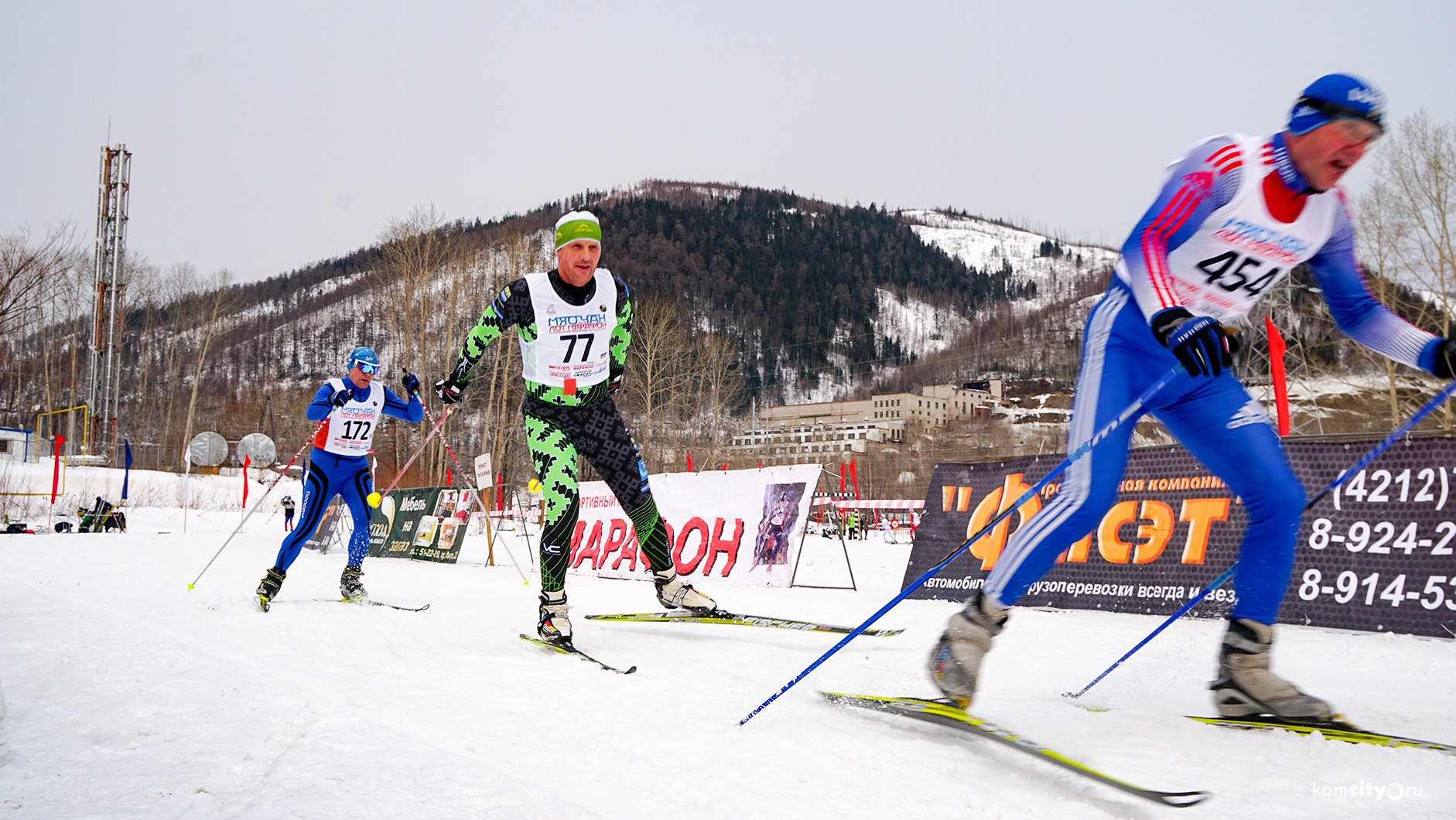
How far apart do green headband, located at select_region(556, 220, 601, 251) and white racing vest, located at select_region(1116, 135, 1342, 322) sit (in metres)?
2.50

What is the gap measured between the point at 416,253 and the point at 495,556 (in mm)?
17941

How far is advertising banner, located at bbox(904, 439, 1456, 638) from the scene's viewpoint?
15.2 ft

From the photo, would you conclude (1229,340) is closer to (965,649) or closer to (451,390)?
(965,649)

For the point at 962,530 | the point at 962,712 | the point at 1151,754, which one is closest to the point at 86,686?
the point at 962,712

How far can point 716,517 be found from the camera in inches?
368

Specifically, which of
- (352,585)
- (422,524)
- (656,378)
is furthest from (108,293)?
(352,585)

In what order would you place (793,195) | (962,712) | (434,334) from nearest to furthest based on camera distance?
(962,712) → (434,334) → (793,195)

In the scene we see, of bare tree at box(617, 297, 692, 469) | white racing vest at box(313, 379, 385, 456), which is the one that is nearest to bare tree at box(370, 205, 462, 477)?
bare tree at box(617, 297, 692, 469)

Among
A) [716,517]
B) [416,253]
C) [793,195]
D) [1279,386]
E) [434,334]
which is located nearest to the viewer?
[1279,386]

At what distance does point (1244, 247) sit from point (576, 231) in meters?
2.85

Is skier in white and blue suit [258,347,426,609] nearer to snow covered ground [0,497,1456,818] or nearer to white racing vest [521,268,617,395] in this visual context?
snow covered ground [0,497,1456,818]

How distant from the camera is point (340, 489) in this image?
650cm

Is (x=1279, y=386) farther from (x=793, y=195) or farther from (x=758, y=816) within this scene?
(x=793, y=195)

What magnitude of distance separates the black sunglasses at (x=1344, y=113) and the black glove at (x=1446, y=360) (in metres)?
0.62
